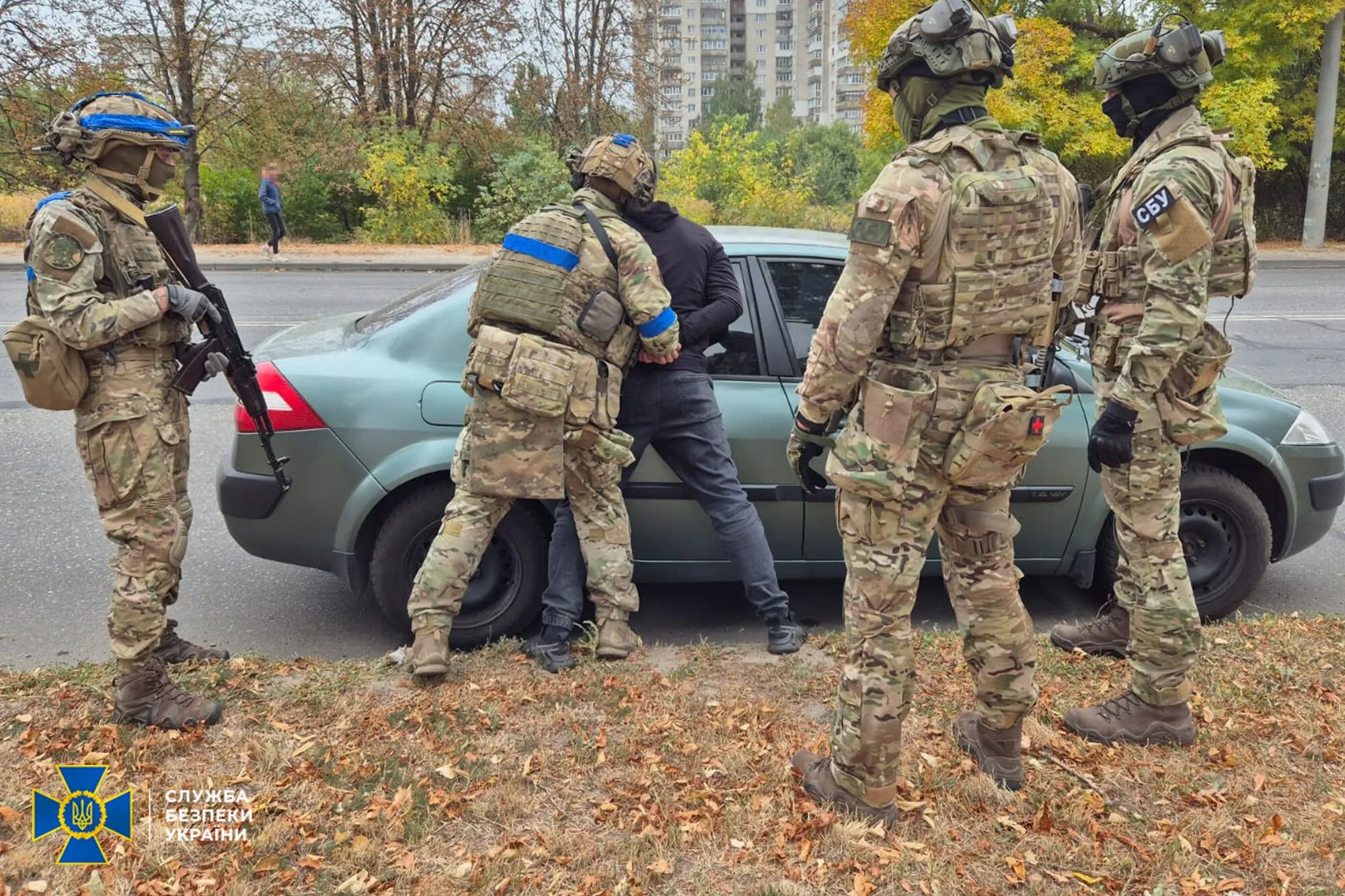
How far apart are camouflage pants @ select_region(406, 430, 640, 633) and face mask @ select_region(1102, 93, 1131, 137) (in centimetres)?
205

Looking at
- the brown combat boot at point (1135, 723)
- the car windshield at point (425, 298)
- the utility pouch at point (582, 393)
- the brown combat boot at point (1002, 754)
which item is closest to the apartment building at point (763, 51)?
the car windshield at point (425, 298)

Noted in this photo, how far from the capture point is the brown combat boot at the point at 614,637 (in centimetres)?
374

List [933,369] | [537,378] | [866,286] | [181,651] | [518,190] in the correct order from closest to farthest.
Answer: [866,286]
[933,369]
[537,378]
[181,651]
[518,190]

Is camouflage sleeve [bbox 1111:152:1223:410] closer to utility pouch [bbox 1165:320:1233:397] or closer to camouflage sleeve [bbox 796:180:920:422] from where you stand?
utility pouch [bbox 1165:320:1233:397]

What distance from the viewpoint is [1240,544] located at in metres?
4.12

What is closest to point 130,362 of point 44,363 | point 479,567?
point 44,363

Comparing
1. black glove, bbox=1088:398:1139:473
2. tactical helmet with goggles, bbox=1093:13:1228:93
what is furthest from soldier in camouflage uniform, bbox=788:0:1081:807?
tactical helmet with goggles, bbox=1093:13:1228:93

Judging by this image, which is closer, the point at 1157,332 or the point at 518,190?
the point at 1157,332

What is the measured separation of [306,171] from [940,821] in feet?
72.6

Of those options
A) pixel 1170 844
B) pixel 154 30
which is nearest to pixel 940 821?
pixel 1170 844

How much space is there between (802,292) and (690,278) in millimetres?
561

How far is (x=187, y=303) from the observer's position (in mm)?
3168

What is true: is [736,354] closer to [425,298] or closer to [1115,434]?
[425,298]

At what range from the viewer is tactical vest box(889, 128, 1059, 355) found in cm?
246
